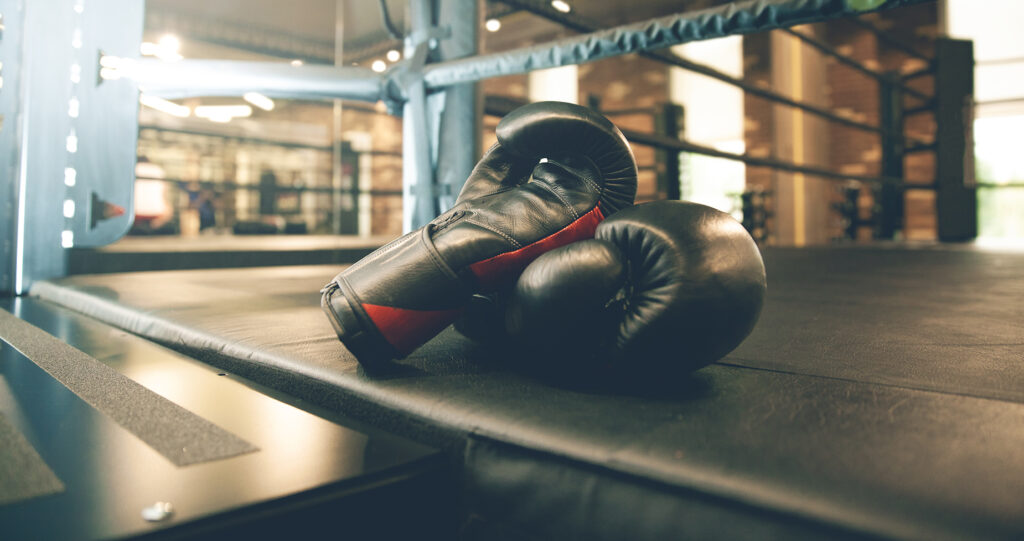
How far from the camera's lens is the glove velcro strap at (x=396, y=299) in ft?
1.85

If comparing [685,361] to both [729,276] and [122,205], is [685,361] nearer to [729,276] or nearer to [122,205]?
[729,276]

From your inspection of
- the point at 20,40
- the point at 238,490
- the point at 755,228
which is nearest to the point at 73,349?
the point at 238,490

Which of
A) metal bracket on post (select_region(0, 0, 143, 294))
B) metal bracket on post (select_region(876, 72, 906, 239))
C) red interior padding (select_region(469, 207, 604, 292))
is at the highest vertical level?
metal bracket on post (select_region(876, 72, 906, 239))

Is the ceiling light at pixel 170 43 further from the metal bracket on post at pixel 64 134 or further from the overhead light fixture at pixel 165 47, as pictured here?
the metal bracket on post at pixel 64 134

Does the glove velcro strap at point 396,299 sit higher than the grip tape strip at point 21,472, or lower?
higher

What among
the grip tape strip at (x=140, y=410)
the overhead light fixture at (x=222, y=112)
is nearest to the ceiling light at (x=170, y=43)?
the overhead light fixture at (x=222, y=112)

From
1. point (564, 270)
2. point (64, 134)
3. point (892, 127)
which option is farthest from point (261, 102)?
point (564, 270)

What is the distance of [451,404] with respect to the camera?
1.61ft

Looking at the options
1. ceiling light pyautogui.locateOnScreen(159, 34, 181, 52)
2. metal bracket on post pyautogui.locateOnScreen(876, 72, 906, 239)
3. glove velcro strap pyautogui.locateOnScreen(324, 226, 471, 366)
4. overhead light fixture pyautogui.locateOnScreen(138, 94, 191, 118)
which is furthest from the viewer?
overhead light fixture pyautogui.locateOnScreen(138, 94, 191, 118)

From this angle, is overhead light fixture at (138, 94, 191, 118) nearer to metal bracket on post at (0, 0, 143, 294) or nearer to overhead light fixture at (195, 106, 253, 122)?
overhead light fixture at (195, 106, 253, 122)

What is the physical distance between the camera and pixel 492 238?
0.56 meters

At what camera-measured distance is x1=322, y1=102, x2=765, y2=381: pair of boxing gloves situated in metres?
0.49

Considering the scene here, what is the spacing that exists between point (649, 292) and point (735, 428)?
12 cm

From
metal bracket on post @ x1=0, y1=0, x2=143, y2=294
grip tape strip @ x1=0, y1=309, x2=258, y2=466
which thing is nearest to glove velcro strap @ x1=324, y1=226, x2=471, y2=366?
grip tape strip @ x1=0, y1=309, x2=258, y2=466
